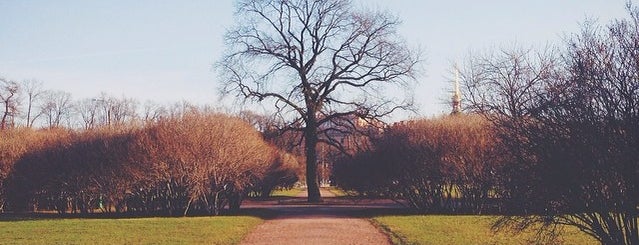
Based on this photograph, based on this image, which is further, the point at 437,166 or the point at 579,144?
the point at 437,166

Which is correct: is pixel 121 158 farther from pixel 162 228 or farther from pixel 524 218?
pixel 524 218

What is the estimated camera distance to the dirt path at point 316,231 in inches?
680

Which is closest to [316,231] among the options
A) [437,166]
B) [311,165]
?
[437,166]

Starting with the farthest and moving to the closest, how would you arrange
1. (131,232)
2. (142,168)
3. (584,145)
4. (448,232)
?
(142,168), (131,232), (448,232), (584,145)

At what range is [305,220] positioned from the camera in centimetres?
2475

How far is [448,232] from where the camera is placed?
18281 millimetres

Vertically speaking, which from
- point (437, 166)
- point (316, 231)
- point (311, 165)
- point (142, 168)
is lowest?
point (316, 231)

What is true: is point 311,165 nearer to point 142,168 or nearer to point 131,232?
point 142,168

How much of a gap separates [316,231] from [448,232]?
4208 millimetres

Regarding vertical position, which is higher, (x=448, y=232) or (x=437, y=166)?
(x=437, y=166)

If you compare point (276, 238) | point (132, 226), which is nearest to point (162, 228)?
point (132, 226)

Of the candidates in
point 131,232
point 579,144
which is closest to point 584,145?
point 579,144

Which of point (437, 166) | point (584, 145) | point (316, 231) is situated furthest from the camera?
point (437, 166)

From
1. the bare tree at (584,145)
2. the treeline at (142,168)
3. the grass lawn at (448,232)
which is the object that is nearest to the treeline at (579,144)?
the bare tree at (584,145)
